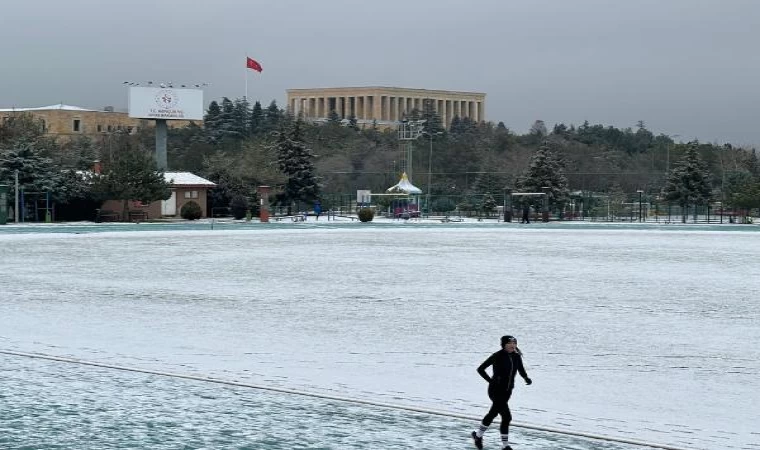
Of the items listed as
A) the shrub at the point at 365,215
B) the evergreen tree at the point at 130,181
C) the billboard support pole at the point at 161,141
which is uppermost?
the billboard support pole at the point at 161,141

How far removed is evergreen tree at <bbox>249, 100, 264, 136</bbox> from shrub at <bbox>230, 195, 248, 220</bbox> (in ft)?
249

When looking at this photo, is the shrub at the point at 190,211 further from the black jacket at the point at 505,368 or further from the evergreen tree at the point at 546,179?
the black jacket at the point at 505,368

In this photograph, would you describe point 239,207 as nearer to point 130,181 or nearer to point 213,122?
point 130,181

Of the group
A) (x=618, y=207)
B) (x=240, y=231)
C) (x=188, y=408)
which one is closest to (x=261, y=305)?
(x=188, y=408)

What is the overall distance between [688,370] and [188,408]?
740cm

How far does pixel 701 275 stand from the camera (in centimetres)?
3266

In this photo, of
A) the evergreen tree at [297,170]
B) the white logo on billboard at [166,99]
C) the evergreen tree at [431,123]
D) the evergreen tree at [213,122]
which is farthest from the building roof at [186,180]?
the evergreen tree at [431,123]

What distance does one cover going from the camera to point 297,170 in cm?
9581

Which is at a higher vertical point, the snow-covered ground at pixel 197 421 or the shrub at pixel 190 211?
the shrub at pixel 190 211

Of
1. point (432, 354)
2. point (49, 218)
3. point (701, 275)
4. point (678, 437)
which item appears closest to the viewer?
point (678, 437)

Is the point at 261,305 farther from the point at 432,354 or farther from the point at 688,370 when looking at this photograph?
the point at 688,370

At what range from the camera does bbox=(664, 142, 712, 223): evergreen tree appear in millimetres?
91500

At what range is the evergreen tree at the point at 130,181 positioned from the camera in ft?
246

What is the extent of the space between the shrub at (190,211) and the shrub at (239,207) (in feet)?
13.9
